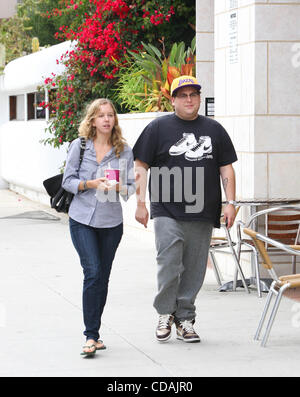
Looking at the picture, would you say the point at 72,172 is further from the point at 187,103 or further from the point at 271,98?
the point at 271,98

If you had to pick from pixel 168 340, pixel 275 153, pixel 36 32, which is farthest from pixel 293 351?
pixel 36 32

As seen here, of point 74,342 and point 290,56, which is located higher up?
point 290,56

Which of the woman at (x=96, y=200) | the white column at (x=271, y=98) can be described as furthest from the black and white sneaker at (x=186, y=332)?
the white column at (x=271, y=98)

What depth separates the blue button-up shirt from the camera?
634 centimetres

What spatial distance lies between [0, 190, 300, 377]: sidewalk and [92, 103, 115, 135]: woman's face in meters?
1.52

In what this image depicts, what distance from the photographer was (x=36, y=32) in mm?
40625

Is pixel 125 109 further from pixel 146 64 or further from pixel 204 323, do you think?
pixel 204 323

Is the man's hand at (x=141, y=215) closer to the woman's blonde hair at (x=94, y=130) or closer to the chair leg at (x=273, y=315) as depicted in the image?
the woman's blonde hair at (x=94, y=130)

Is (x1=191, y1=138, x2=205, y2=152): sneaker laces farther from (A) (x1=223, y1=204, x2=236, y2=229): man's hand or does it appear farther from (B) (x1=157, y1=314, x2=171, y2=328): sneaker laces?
(B) (x1=157, y1=314, x2=171, y2=328): sneaker laces

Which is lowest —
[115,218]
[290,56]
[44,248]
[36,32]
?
[44,248]

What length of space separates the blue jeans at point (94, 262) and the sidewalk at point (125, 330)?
0.91 ft

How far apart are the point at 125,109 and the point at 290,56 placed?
636 cm

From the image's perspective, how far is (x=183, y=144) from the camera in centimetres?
657

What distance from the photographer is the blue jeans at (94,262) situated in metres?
6.30
